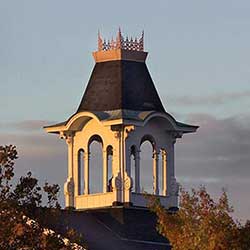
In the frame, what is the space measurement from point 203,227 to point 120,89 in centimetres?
2639

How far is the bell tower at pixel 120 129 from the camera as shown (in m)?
96.6

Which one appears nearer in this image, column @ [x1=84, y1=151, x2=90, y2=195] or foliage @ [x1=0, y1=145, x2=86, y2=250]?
foliage @ [x1=0, y1=145, x2=86, y2=250]

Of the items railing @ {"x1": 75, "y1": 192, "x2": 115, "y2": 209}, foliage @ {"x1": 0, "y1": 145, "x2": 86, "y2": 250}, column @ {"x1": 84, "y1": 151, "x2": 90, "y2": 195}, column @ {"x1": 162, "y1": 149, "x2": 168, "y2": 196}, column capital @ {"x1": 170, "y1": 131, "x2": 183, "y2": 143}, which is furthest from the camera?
column @ {"x1": 162, "y1": 149, "x2": 168, "y2": 196}

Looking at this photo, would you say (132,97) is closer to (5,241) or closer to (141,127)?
(141,127)

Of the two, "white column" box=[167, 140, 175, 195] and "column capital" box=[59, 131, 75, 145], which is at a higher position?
"column capital" box=[59, 131, 75, 145]

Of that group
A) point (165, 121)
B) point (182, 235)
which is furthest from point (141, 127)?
point (182, 235)

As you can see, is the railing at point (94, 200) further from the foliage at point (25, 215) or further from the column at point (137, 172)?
the foliage at point (25, 215)

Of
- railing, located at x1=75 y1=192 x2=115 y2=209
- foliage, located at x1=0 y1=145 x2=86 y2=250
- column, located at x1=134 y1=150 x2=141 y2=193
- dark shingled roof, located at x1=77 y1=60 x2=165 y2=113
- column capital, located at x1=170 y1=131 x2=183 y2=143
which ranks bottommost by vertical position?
foliage, located at x1=0 y1=145 x2=86 y2=250

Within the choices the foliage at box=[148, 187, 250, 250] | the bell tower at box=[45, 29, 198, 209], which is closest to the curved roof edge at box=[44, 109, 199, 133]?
the bell tower at box=[45, 29, 198, 209]

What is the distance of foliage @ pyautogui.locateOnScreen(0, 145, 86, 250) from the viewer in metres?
69.6

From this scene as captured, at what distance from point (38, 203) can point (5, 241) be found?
199cm

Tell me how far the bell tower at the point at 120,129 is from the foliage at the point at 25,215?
25.3 m

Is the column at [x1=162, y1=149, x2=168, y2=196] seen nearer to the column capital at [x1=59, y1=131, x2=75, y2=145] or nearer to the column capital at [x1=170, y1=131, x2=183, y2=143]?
the column capital at [x1=170, y1=131, x2=183, y2=143]

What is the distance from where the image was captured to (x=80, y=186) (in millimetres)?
99250
